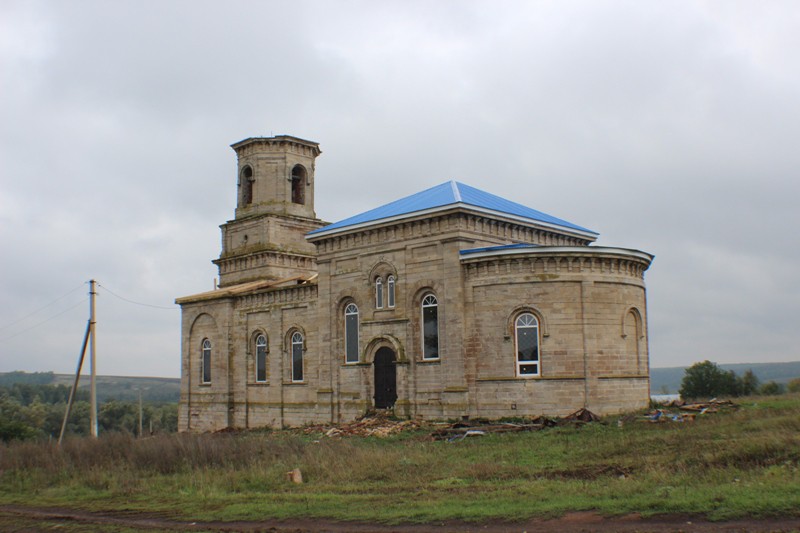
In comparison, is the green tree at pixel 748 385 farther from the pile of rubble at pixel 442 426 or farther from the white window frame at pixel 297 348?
the pile of rubble at pixel 442 426

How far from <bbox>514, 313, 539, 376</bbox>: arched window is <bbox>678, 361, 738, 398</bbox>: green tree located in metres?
31.8

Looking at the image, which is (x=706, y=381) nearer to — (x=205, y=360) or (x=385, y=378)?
(x=385, y=378)

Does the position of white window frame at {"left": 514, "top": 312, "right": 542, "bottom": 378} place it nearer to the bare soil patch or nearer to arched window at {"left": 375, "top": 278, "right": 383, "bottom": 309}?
arched window at {"left": 375, "top": 278, "right": 383, "bottom": 309}

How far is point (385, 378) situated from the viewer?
3005 cm

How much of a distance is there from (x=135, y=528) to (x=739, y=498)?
30.3 ft

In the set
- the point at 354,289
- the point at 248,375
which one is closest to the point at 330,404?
the point at 354,289

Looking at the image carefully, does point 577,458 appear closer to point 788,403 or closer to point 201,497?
point 201,497

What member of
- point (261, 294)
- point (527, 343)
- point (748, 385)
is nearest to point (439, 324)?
point (527, 343)

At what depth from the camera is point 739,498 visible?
37.6 ft

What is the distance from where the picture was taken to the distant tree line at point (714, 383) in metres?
54.5

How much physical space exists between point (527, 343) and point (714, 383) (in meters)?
33.9

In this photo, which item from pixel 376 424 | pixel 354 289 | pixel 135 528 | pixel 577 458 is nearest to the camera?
pixel 135 528

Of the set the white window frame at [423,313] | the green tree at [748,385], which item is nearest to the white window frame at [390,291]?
the white window frame at [423,313]

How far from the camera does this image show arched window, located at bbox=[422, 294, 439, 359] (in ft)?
93.8
